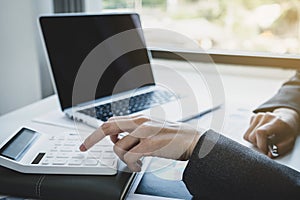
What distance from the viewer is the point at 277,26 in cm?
140

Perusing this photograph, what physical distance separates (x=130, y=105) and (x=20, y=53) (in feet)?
1.50

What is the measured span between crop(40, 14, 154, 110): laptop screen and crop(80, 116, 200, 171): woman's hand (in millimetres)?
319

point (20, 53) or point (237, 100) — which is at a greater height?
point (20, 53)

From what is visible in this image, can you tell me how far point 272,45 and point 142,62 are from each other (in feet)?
1.94

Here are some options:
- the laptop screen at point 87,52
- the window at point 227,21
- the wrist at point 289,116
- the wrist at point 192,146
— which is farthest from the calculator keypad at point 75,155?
the window at point 227,21

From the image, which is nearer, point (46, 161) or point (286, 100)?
point (46, 161)

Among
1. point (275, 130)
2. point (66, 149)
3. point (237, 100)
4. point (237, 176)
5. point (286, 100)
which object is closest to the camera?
point (237, 176)

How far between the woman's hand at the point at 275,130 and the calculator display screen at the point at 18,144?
0.47 metres

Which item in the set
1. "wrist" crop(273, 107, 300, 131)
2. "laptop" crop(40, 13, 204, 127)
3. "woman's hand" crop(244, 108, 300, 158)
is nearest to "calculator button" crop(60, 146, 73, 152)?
"laptop" crop(40, 13, 204, 127)

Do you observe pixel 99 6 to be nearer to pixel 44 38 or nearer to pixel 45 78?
pixel 45 78

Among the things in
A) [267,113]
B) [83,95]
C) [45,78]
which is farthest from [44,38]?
[267,113]

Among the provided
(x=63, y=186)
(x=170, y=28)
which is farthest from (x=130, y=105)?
(x=170, y=28)

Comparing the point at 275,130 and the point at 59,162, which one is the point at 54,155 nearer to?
the point at 59,162

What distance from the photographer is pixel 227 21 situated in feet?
4.75
